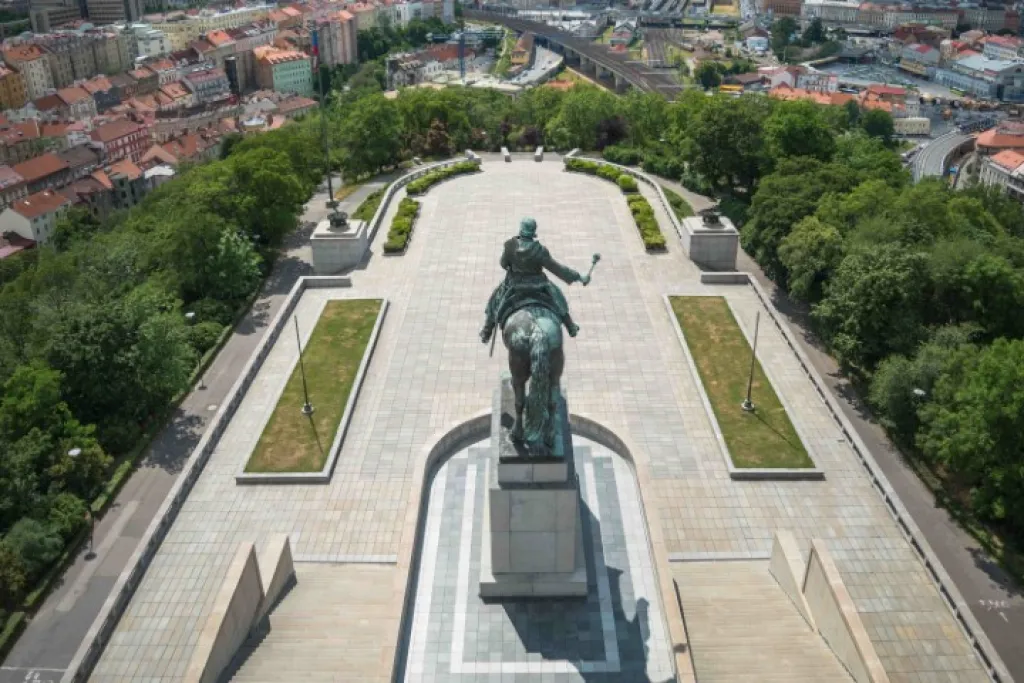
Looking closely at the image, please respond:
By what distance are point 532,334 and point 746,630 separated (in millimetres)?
10675

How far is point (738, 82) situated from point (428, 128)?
103185mm

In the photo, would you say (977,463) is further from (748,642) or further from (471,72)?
(471,72)

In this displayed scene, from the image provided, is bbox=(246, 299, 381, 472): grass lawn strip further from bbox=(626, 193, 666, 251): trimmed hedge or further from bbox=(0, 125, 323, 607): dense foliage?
bbox=(626, 193, 666, 251): trimmed hedge

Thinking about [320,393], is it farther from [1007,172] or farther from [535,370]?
[1007,172]

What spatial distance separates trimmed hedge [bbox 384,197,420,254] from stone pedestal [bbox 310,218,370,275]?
190 centimetres

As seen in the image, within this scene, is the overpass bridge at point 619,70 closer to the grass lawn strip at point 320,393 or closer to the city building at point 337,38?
the city building at point 337,38

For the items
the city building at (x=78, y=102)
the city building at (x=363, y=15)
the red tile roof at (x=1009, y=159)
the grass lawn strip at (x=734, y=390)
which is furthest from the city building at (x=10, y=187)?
the city building at (x=363, y=15)

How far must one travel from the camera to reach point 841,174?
5347cm

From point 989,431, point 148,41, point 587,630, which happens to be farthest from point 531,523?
point 148,41

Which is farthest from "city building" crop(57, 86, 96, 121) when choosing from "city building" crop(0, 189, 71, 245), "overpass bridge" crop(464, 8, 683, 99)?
"overpass bridge" crop(464, 8, 683, 99)

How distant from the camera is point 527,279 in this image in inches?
881

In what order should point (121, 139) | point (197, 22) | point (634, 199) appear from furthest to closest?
1. point (197, 22)
2. point (121, 139)
3. point (634, 199)

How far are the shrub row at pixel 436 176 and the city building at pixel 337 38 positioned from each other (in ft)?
374

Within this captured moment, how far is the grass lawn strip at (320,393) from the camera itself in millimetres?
33500
